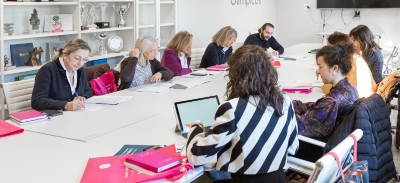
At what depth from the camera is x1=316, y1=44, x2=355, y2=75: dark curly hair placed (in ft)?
8.76

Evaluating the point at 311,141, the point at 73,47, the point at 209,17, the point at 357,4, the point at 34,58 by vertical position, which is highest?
the point at 357,4

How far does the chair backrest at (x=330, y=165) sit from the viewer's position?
4.46 ft

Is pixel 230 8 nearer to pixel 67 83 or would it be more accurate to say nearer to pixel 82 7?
pixel 82 7

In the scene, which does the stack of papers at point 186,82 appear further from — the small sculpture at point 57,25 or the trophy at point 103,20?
the trophy at point 103,20

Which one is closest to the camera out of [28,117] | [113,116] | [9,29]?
[28,117]

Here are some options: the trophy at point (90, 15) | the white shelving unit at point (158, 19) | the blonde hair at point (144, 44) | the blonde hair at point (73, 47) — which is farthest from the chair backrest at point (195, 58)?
the blonde hair at point (73, 47)

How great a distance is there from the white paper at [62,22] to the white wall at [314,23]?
16.7ft

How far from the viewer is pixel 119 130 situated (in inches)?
100

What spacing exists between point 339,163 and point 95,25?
14.3ft

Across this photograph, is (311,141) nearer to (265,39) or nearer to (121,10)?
(121,10)

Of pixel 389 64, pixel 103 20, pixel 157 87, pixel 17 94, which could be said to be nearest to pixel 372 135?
pixel 157 87

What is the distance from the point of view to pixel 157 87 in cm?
375

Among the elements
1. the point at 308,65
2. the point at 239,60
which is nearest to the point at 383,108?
the point at 239,60

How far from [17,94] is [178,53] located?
5.93 feet
